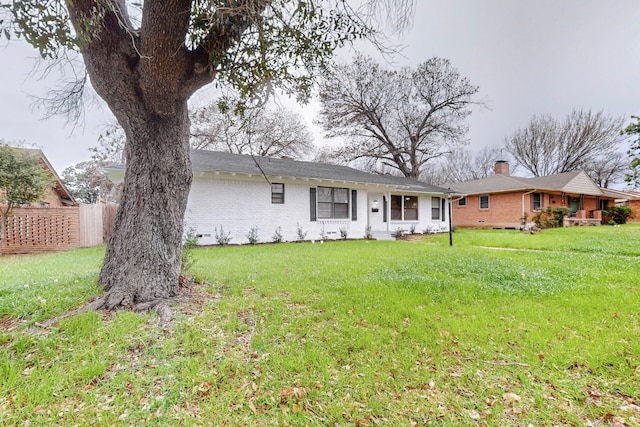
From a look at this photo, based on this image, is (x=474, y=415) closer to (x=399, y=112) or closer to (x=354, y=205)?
(x=354, y=205)

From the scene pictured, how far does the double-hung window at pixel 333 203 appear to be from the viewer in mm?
12883

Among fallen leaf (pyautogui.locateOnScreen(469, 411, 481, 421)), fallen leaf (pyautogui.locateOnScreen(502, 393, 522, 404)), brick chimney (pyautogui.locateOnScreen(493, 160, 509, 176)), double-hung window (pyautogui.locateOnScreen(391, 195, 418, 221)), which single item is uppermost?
brick chimney (pyautogui.locateOnScreen(493, 160, 509, 176))

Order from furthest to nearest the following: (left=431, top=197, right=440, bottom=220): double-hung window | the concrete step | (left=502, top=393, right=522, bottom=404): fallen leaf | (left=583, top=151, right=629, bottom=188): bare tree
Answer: (left=583, top=151, right=629, bottom=188): bare tree
(left=431, top=197, right=440, bottom=220): double-hung window
the concrete step
(left=502, top=393, right=522, bottom=404): fallen leaf

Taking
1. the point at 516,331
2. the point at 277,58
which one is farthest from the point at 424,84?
the point at 516,331

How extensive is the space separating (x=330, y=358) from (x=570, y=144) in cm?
3525

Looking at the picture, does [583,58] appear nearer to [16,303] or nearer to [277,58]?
[277,58]

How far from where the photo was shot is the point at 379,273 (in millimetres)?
5637

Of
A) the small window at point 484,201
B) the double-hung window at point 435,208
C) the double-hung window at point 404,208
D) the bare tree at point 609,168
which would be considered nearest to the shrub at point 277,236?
the double-hung window at point 404,208

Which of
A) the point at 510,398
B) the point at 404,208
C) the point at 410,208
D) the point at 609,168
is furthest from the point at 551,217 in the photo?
the point at 510,398

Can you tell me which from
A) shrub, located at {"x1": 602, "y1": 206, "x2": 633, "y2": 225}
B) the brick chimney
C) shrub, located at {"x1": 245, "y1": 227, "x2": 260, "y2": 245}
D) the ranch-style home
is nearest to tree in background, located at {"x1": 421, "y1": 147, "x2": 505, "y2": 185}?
the brick chimney

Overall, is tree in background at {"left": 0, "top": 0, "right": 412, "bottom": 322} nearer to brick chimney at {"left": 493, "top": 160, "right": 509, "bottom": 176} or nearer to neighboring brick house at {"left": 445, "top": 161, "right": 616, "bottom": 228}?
neighboring brick house at {"left": 445, "top": 161, "right": 616, "bottom": 228}

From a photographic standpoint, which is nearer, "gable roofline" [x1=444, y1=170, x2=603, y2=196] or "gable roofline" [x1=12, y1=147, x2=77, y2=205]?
"gable roofline" [x1=12, y1=147, x2=77, y2=205]

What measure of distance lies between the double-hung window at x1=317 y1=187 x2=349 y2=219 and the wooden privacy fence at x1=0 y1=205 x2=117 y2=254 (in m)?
9.25

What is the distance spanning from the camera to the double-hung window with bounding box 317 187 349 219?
→ 12883mm
